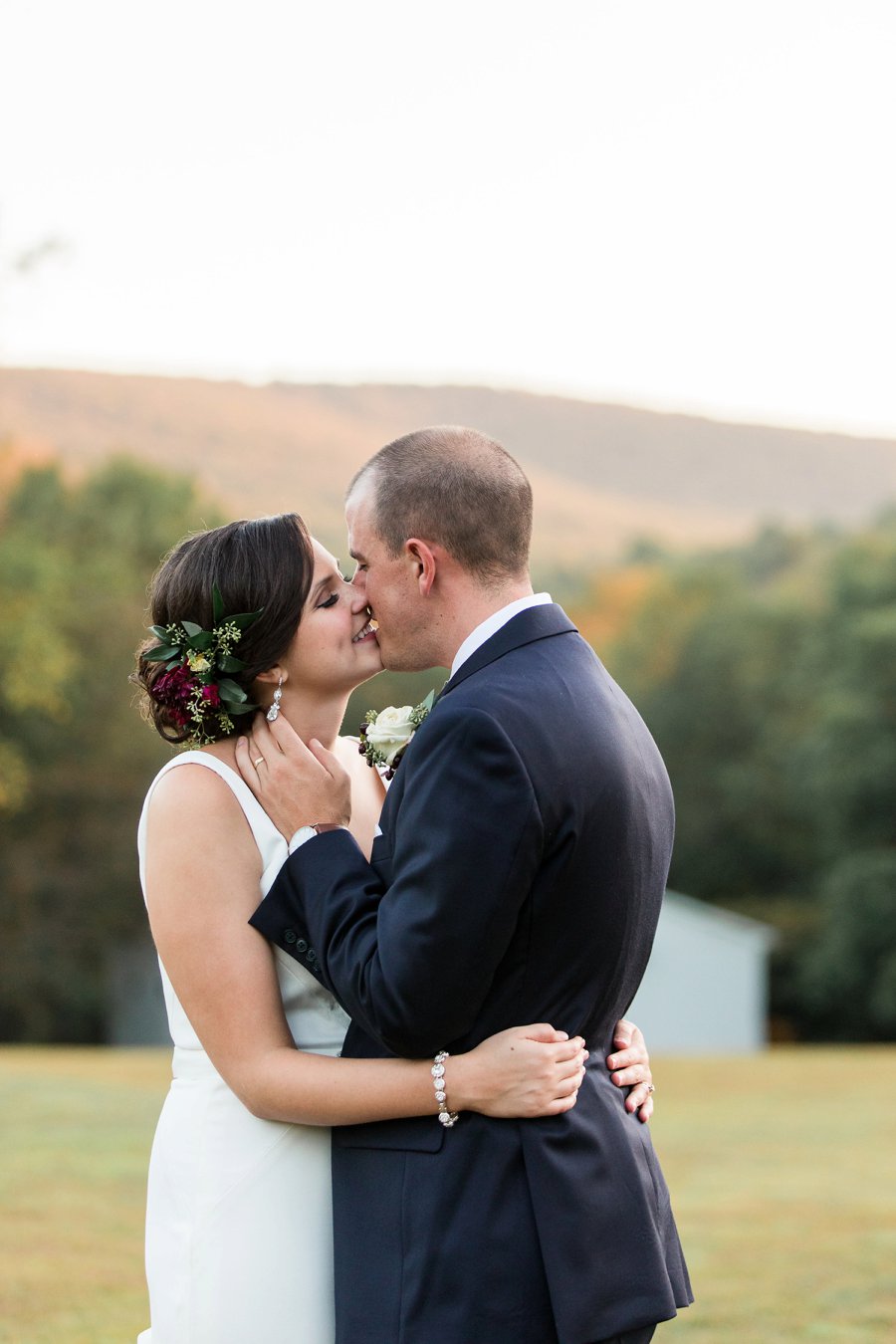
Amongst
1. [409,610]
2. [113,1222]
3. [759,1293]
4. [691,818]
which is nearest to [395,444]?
[409,610]

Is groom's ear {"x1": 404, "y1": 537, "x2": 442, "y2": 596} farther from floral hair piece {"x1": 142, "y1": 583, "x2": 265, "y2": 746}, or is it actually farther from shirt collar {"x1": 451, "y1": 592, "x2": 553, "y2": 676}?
floral hair piece {"x1": 142, "y1": 583, "x2": 265, "y2": 746}

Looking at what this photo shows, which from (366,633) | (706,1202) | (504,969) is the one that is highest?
(366,633)

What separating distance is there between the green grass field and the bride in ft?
15.3

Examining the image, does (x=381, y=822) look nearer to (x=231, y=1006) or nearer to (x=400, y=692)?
(x=231, y=1006)

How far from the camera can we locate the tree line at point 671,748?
134ft

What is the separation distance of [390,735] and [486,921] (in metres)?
0.90

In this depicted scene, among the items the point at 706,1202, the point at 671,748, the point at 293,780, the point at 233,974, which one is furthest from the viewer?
the point at 671,748

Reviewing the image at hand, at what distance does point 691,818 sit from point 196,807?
49.0m

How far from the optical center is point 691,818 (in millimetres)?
51438

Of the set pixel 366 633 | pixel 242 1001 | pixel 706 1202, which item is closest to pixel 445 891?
pixel 242 1001

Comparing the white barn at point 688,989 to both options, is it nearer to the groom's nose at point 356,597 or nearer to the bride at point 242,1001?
the bride at point 242,1001

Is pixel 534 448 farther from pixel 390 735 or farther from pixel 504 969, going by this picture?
pixel 504 969

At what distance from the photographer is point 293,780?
11.0 ft

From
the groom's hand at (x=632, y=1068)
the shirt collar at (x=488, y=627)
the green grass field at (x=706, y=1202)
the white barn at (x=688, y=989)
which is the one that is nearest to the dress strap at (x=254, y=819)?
the shirt collar at (x=488, y=627)
